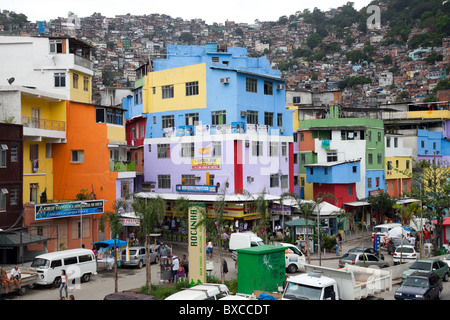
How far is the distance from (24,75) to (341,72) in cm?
16013

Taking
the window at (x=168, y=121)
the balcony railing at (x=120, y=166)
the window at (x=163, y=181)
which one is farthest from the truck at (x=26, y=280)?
the window at (x=168, y=121)

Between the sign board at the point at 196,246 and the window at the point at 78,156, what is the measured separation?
17.8 meters

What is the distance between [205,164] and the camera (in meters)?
43.3

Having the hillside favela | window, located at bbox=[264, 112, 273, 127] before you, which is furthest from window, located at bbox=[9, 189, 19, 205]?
window, located at bbox=[264, 112, 273, 127]

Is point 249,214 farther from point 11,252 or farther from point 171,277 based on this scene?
point 11,252

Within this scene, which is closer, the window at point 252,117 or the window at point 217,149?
the window at point 217,149

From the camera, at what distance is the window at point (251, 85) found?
4409 centimetres

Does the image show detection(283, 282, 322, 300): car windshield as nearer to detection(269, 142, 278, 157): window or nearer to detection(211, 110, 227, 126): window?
detection(211, 110, 227, 126): window

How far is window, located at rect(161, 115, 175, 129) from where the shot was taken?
46500mm

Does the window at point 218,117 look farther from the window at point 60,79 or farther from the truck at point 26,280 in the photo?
the truck at point 26,280

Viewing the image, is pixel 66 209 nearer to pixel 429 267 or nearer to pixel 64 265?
pixel 64 265

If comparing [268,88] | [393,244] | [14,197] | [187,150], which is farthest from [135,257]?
[268,88]

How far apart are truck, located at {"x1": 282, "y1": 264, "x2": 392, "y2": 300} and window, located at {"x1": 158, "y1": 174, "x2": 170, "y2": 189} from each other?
26001mm

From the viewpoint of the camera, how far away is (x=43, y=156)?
37094 millimetres
